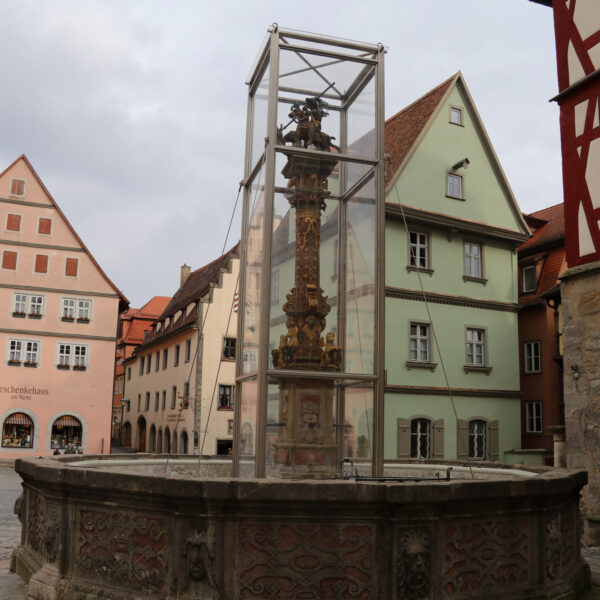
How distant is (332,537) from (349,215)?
500 cm

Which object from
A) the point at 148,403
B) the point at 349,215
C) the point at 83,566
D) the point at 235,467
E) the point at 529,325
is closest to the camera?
the point at 83,566

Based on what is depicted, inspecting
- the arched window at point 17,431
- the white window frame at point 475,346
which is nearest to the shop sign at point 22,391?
the arched window at point 17,431

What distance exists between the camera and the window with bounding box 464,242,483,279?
23.6 meters

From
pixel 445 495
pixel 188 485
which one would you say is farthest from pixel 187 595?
pixel 445 495

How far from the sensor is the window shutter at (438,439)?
21.9 meters

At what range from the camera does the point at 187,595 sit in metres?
4.79

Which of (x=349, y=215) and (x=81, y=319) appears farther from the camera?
(x=81, y=319)

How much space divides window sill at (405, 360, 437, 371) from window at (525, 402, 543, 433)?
4913 mm

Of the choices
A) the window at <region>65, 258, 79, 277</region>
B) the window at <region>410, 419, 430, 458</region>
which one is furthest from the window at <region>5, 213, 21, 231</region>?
the window at <region>410, 419, 430, 458</region>

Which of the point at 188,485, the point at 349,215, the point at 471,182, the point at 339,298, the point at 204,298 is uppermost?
the point at 471,182

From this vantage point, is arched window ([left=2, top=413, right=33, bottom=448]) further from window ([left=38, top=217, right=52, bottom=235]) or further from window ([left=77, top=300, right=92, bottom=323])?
window ([left=38, top=217, right=52, bottom=235])

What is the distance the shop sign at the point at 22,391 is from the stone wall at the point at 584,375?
960 inches

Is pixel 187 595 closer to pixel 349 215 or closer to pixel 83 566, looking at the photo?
pixel 83 566

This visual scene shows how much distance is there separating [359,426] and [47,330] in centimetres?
2633
